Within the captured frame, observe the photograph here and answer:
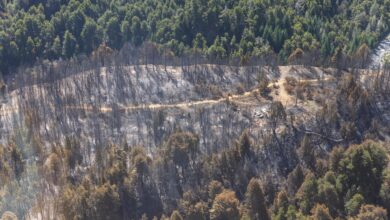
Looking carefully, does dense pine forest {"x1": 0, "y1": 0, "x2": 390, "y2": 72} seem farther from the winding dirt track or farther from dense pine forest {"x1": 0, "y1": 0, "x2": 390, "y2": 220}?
the winding dirt track

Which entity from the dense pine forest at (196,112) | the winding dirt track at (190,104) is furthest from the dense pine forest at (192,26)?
the winding dirt track at (190,104)

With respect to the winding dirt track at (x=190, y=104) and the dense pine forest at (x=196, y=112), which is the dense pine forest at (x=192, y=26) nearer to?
the dense pine forest at (x=196, y=112)

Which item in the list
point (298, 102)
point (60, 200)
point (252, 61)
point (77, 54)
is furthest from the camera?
point (77, 54)

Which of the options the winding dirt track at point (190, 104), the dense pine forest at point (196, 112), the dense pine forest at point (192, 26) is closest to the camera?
the dense pine forest at point (196, 112)

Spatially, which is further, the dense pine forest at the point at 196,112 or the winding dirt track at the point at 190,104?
the winding dirt track at the point at 190,104

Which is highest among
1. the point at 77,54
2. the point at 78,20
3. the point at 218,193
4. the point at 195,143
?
the point at 78,20

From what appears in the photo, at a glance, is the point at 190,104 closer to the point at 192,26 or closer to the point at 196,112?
the point at 196,112

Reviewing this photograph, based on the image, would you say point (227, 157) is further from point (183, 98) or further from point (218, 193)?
point (183, 98)

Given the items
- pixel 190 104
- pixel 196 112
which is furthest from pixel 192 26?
pixel 196 112

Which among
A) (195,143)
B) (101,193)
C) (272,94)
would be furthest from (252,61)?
(101,193)
